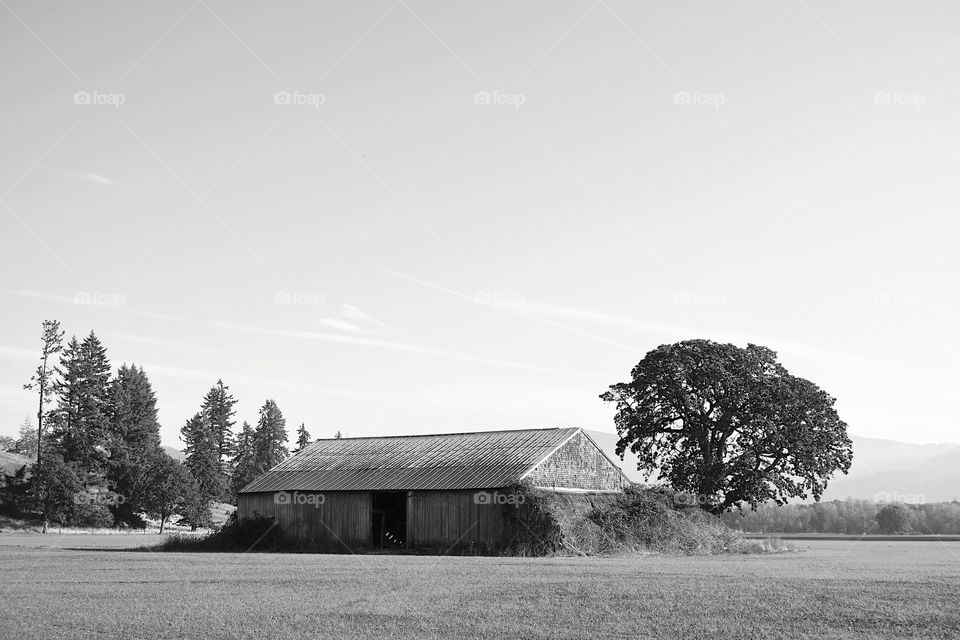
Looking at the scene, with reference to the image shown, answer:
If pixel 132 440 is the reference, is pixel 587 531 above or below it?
below

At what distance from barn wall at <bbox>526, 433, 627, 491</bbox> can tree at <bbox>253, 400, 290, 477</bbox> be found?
7689cm

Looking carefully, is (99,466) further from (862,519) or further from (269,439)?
(862,519)

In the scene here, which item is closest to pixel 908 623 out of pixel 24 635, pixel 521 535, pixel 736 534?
pixel 24 635

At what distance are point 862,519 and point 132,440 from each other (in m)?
85.4

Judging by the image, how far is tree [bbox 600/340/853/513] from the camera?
169 feet

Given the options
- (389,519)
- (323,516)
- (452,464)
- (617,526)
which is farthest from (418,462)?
(617,526)

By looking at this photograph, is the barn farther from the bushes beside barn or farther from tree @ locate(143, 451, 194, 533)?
tree @ locate(143, 451, 194, 533)

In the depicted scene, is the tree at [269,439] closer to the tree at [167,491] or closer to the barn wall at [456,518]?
the tree at [167,491]

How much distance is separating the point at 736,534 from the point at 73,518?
199 ft

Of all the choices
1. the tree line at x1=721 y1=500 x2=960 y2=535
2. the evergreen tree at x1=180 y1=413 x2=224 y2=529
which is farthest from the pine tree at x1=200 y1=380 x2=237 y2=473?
the tree line at x1=721 y1=500 x2=960 y2=535

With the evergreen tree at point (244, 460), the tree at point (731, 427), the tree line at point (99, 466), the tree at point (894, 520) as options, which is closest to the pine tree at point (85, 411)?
the tree line at point (99, 466)

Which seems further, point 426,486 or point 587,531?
point 426,486

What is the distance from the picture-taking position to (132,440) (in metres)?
102

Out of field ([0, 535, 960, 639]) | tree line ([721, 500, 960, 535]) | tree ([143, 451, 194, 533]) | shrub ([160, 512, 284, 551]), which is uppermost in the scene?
tree ([143, 451, 194, 533])
